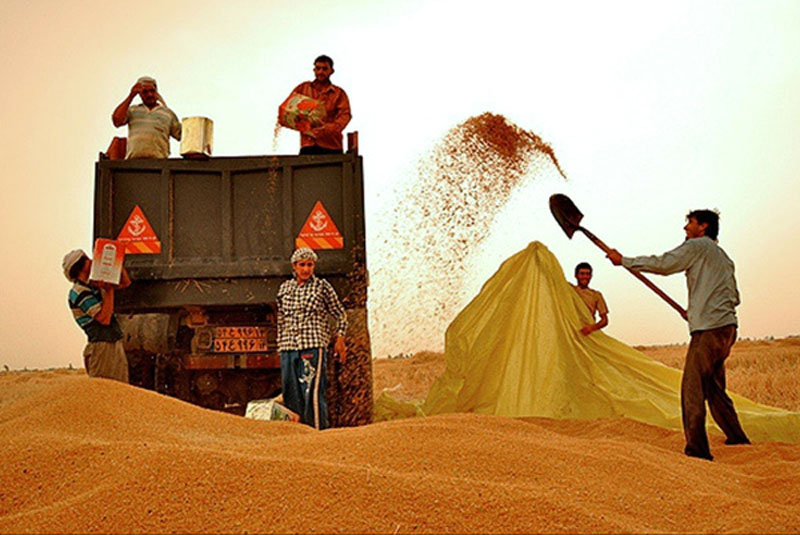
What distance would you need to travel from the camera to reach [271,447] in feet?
12.8

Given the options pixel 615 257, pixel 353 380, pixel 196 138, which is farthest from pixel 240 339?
pixel 615 257

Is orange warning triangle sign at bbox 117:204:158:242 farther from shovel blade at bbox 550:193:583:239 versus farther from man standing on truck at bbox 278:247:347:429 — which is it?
shovel blade at bbox 550:193:583:239

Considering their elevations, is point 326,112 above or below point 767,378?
above

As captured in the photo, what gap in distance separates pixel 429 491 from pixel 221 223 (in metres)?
4.93

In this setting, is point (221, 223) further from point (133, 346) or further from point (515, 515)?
point (515, 515)

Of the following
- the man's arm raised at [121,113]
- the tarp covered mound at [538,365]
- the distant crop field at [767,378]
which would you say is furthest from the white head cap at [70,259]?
the distant crop field at [767,378]

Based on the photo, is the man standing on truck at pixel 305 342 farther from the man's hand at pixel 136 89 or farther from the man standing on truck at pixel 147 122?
the man's hand at pixel 136 89

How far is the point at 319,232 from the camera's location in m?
7.27

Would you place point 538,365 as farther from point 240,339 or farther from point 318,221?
point 240,339

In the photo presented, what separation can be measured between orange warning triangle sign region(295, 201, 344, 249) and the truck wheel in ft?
2.11

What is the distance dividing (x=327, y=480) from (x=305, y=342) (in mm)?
3596

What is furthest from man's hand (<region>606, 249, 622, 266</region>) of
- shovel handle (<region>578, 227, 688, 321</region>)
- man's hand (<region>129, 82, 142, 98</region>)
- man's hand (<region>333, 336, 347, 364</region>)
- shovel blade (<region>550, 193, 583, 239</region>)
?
man's hand (<region>129, 82, 142, 98</region>)

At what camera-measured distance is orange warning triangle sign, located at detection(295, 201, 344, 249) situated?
285 inches

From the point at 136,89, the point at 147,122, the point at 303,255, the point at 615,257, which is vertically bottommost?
the point at 615,257
